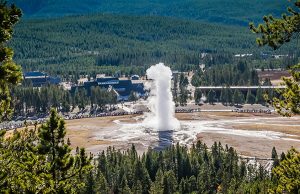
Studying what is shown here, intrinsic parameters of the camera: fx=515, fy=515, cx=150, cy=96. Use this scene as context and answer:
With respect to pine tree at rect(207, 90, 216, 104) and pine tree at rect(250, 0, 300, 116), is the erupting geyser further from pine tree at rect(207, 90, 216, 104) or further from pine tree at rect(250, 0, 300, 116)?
pine tree at rect(250, 0, 300, 116)

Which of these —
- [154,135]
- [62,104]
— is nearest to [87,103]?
[62,104]

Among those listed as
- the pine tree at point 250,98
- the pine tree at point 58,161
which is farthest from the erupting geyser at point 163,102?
the pine tree at point 58,161

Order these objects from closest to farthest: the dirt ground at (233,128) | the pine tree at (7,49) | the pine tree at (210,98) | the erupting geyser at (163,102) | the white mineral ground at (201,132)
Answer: the pine tree at (7,49)
the dirt ground at (233,128)
the white mineral ground at (201,132)
the erupting geyser at (163,102)
the pine tree at (210,98)

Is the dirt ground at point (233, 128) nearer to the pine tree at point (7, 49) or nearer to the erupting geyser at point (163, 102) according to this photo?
the erupting geyser at point (163, 102)

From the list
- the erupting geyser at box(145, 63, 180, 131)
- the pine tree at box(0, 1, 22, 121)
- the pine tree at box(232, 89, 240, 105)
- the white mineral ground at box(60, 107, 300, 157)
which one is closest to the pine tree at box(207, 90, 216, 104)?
the pine tree at box(232, 89, 240, 105)

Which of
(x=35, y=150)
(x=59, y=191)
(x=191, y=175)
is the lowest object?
(x=191, y=175)

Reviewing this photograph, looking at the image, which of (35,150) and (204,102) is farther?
(204,102)

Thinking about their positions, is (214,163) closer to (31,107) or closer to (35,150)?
(35,150)
